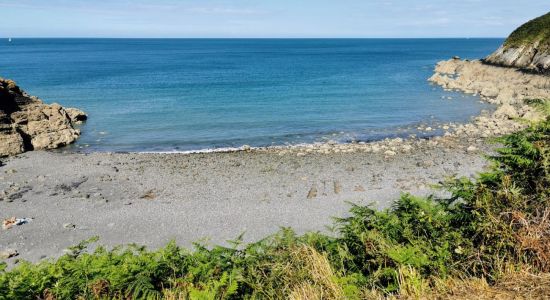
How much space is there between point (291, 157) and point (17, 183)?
50.2 ft

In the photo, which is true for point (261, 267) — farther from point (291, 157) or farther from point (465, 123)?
point (465, 123)

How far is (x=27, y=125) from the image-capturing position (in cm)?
3014

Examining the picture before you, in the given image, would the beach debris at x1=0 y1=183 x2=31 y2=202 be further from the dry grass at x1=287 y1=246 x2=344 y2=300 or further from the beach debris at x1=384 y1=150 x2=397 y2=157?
the beach debris at x1=384 y1=150 x2=397 y2=157

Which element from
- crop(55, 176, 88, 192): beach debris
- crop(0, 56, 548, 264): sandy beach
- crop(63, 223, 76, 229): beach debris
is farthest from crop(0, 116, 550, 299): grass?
crop(55, 176, 88, 192): beach debris

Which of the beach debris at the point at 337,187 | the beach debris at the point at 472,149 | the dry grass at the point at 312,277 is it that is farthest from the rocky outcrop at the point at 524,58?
the dry grass at the point at 312,277

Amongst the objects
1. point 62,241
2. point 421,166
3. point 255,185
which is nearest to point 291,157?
point 255,185

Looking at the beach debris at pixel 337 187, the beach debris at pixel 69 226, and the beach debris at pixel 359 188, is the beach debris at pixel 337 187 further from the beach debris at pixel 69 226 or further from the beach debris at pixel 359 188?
the beach debris at pixel 69 226

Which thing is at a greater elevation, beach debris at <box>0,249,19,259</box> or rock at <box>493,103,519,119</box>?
rock at <box>493,103,519,119</box>

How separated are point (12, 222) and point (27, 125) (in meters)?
16.4

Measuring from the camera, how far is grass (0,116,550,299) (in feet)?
19.4
